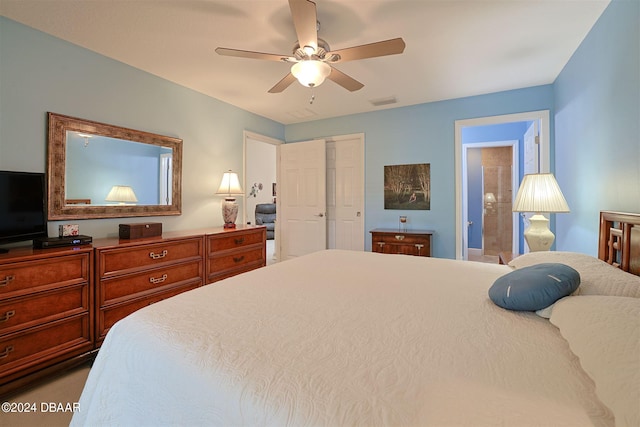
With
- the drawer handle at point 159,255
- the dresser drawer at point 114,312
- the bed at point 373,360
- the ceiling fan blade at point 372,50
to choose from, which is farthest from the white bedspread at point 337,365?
the ceiling fan blade at point 372,50

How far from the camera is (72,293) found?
2.06m

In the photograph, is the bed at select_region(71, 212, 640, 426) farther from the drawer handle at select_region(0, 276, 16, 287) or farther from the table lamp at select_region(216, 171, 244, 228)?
the table lamp at select_region(216, 171, 244, 228)

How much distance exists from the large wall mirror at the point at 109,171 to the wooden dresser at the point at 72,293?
1.19 ft

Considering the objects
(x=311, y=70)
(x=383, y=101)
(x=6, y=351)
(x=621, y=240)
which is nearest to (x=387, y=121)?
(x=383, y=101)

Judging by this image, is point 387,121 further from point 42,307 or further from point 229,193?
point 42,307

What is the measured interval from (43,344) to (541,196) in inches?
→ 145

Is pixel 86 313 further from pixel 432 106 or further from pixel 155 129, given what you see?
pixel 432 106

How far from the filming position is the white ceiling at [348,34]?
79.0 inches

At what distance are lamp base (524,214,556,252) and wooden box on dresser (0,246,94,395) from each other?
3.42 m

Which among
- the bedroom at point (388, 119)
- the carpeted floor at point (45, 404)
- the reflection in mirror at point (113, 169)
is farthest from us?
the reflection in mirror at point (113, 169)

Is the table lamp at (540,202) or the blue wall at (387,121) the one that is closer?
the blue wall at (387,121)

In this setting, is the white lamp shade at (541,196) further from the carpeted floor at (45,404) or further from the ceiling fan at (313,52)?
the carpeted floor at (45,404)

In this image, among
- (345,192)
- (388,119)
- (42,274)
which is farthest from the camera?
(345,192)

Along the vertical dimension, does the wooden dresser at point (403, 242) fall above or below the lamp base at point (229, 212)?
below
